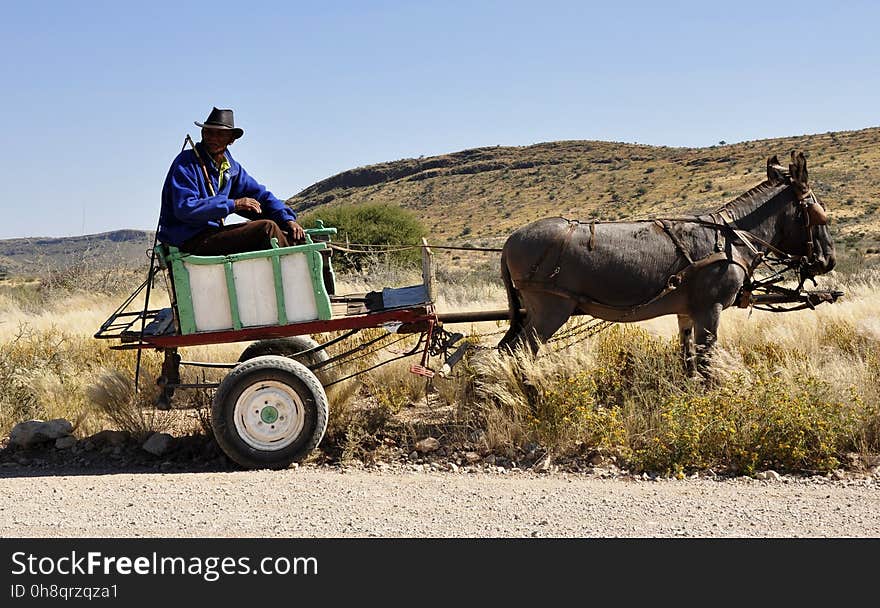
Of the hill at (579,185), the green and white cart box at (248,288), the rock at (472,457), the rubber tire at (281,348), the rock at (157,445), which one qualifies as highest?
the hill at (579,185)

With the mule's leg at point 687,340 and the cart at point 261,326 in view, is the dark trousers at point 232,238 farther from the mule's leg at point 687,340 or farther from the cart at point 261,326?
the mule's leg at point 687,340

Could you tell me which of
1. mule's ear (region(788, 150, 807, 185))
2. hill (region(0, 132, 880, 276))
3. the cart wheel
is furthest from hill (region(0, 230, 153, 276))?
mule's ear (region(788, 150, 807, 185))

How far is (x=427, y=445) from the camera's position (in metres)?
7.27

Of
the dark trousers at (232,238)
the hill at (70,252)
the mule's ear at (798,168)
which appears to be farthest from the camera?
the hill at (70,252)

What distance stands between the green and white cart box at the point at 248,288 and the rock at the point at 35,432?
1.96 metres

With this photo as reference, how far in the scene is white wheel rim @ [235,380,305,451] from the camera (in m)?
6.70

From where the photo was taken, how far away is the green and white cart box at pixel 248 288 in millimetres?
6723

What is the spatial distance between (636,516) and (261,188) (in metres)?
4.25

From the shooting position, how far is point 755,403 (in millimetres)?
6926

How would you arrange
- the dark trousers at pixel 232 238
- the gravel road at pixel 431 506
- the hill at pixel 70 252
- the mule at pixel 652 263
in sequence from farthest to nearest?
the hill at pixel 70 252 → the mule at pixel 652 263 → the dark trousers at pixel 232 238 → the gravel road at pixel 431 506

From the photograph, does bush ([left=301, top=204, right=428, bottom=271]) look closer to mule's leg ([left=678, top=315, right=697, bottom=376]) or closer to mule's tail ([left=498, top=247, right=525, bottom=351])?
mule's tail ([left=498, top=247, right=525, bottom=351])

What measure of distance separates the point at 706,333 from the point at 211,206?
13.8 ft

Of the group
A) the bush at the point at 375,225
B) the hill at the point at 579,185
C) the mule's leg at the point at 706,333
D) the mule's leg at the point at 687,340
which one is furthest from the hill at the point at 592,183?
the mule's leg at the point at 706,333

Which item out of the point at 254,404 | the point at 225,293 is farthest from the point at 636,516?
the point at 225,293
